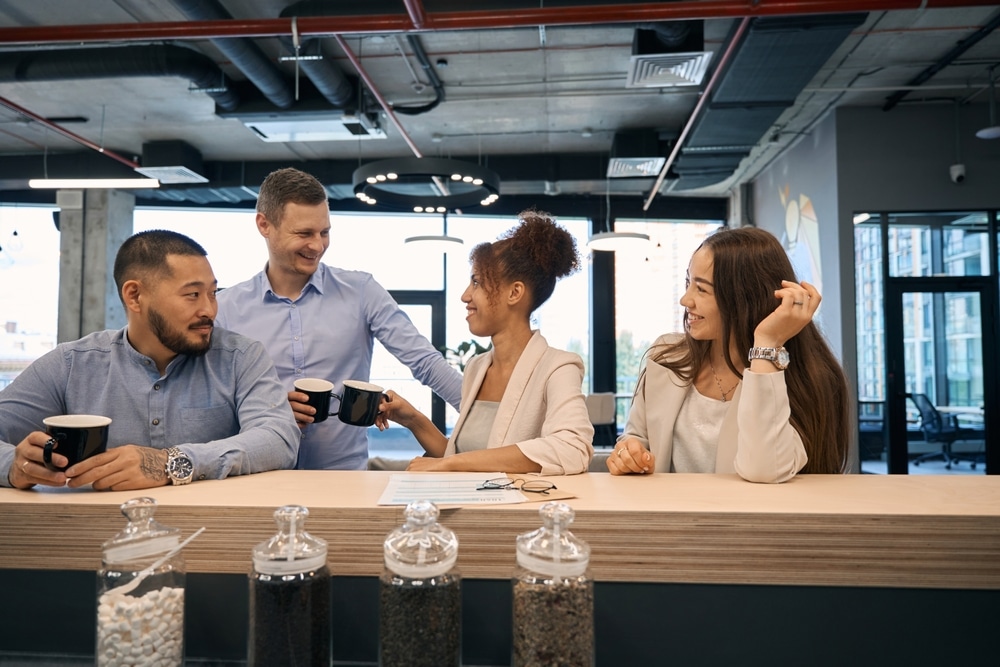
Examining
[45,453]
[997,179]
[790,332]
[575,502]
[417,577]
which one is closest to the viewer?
[417,577]

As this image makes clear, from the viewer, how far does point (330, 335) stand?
248cm

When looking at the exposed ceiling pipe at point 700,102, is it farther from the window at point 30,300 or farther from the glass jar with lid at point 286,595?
the window at point 30,300

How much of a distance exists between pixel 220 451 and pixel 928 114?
7684mm

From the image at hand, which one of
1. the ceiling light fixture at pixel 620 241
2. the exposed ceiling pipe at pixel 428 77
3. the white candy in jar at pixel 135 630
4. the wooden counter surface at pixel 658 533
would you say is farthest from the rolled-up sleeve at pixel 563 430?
the ceiling light fixture at pixel 620 241

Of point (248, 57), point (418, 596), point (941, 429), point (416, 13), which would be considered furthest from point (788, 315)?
point (941, 429)

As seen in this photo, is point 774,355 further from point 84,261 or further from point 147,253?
point 84,261

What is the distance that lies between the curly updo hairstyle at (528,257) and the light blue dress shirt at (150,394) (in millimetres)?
694

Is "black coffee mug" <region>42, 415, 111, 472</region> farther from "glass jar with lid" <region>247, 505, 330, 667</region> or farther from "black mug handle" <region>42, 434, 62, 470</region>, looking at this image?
"glass jar with lid" <region>247, 505, 330, 667</region>

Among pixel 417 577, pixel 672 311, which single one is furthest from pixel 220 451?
pixel 672 311

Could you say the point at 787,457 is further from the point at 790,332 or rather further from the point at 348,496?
the point at 348,496

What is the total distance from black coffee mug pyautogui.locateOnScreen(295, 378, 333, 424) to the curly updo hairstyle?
547 millimetres

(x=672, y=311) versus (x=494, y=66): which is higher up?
(x=494, y=66)

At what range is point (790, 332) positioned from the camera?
1.43 meters

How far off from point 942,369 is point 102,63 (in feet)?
25.8
